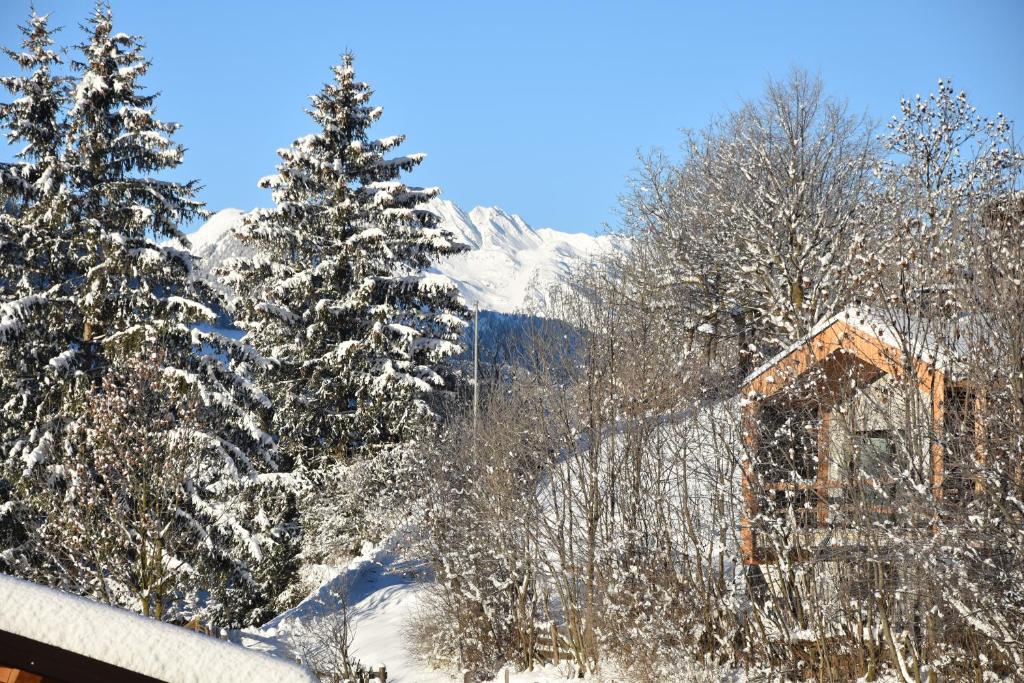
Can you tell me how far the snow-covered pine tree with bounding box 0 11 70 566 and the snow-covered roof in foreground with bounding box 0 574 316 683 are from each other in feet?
55.1

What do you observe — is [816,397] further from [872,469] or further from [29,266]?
[29,266]

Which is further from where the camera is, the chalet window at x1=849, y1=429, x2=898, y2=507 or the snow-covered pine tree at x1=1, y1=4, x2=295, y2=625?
the snow-covered pine tree at x1=1, y1=4, x2=295, y2=625

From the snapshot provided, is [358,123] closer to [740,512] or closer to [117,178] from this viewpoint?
[117,178]

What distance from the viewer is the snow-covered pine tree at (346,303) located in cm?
2361

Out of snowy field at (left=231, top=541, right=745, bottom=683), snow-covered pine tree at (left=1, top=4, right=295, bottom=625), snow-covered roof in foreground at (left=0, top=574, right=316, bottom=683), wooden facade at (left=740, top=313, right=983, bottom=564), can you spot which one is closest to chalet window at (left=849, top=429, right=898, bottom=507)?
wooden facade at (left=740, top=313, right=983, bottom=564)

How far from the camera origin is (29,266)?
19.5 m

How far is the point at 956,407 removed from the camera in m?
11.3

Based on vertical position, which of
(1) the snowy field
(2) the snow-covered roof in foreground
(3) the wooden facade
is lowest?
(1) the snowy field

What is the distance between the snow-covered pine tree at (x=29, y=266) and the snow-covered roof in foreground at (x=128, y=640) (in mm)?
16809

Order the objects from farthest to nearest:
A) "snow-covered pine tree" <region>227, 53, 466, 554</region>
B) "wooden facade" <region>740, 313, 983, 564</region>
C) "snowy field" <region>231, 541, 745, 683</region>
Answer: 1. "snow-covered pine tree" <region>227, 53, 466, 554</region>
2. "snowy field" <region>231, 541, 745, 683</region>
3. "wooden facade" <region>740, 313, 983, 564</region>

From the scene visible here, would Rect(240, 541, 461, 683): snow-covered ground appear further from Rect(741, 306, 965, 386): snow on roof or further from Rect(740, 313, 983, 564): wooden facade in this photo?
Rect(741, 306, 965, 386): snow on roof

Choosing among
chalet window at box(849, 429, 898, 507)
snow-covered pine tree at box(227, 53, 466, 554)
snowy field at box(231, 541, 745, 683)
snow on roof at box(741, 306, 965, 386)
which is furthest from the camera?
snow-covered pine tree at box(227, 53, 466, 554)

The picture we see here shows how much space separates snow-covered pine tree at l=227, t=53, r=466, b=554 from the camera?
77.5 ft

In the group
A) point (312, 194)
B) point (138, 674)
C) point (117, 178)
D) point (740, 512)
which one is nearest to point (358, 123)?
point (312, 194)
